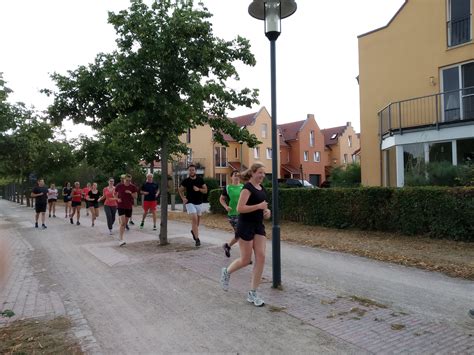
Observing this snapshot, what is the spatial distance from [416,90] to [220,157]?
3057 centimetres

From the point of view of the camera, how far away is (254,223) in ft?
17.8

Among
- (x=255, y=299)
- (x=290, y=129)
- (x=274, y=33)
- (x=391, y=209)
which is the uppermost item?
(x=290, y=129)

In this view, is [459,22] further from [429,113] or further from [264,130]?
[264,130]

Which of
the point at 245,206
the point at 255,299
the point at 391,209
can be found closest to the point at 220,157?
the point at 391,209

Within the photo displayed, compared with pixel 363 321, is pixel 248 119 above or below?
above

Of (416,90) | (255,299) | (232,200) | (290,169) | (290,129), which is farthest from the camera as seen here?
(290,129)

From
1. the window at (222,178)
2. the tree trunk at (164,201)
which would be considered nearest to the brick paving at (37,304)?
the tree trunk at (164,201)

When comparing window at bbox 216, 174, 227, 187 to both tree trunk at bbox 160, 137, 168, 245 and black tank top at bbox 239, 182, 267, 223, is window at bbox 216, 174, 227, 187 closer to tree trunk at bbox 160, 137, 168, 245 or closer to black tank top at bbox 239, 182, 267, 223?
tree trunk at bbox 160, 137, 168, 245

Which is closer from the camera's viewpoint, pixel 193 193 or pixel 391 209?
pixel 193 193

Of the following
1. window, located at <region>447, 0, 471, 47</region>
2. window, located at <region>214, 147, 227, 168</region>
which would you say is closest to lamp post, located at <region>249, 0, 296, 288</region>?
window, located at <region>447, 0, 471, 47</region>

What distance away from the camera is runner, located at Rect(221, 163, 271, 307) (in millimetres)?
5304

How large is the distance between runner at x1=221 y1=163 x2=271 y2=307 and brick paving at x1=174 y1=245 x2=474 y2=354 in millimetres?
405

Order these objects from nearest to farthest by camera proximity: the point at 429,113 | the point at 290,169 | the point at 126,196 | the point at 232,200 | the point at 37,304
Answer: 1. the point at 37,304
2. the point at 232,200
3. the point at 126,196
4. the point at 429,113
5. the point at 290,169

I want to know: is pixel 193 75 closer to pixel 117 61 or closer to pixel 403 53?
pixel 117 61
